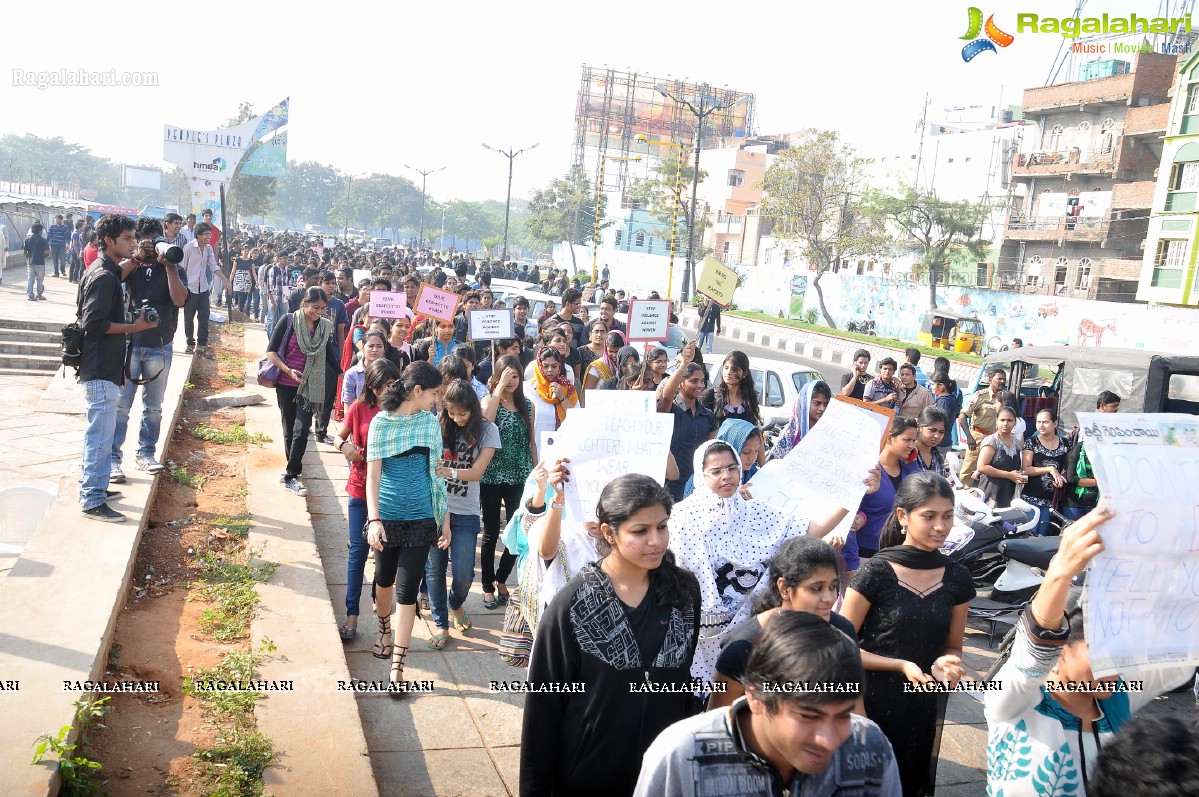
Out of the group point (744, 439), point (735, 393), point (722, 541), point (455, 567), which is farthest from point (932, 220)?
point (722, 541)

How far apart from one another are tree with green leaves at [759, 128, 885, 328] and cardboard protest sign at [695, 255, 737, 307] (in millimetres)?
33390

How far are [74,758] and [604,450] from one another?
8.03 feet

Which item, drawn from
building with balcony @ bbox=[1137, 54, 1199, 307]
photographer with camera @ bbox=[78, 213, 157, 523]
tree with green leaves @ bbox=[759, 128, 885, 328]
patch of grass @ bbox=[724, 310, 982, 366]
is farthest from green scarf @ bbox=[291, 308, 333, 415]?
building with balcony @ bbox=[1137, 54, 1199, 307]

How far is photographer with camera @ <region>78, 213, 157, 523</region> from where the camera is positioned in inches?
248

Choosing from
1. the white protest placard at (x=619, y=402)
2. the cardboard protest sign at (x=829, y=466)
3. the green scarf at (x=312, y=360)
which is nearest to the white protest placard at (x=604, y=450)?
the white protest placard at (x=619, y=402)

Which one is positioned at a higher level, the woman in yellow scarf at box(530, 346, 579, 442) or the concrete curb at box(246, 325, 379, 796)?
the woman in yellow scarf at box(530, 346, 579, 442)

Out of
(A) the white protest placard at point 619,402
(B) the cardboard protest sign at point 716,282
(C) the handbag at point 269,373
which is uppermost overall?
(B) the cardboard protest sign at point 716,282

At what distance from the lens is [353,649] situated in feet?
18.7

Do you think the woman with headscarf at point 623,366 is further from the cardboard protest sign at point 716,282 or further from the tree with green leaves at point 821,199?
the tree with green leaves at point 821,199

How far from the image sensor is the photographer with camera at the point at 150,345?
7398 millimetres

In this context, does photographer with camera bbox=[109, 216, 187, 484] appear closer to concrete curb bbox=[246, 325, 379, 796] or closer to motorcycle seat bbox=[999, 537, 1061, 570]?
concrete curb bbox=[246, 325, 379, 796]

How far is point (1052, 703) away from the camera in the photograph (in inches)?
110

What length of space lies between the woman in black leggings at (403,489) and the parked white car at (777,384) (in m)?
6.61

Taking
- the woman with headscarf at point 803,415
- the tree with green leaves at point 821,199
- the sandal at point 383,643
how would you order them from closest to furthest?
the sandal at point 383,643, the woman with headscarf at point 803,415, the tree with green leaves at point 821,199
